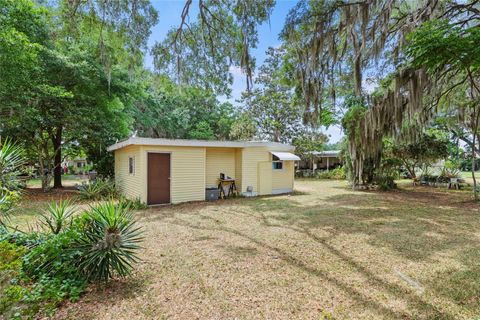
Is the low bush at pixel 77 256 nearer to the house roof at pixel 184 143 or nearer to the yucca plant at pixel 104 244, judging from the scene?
the yucca plant at pixel 104 244

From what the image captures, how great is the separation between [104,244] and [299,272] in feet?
8.20

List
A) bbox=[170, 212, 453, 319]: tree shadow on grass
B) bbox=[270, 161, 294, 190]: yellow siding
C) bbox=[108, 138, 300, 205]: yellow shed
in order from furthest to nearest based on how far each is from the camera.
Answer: bbox=[270, 161, 294, 190]: yellow siding, bbox=[108, 138, 300, 205]: yellow shed, bbox=[170, 212, 453, 319]: tree shadow on grass

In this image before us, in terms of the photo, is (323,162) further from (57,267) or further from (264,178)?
(57,267)

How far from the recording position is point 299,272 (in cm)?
330

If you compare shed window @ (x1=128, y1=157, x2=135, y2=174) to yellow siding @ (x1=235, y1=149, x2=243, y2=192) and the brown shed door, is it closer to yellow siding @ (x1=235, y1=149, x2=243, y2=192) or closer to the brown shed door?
the brown shed door

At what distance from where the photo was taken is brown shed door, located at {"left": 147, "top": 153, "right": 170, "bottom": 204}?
27.0ft

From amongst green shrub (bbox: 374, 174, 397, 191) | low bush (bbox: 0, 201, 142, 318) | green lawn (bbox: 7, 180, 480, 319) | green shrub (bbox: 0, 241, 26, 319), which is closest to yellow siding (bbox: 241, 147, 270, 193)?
green lawn (bbox: 7, 180, 480, 319)

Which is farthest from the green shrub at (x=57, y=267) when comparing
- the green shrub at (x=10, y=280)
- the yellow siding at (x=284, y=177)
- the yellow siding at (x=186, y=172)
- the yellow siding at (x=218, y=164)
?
the yellow siding at (x=284, y=177)

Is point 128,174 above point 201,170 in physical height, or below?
below

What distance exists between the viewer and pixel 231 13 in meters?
6.23

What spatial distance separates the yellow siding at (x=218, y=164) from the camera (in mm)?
9938

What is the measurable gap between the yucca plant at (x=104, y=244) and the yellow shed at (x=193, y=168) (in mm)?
5047

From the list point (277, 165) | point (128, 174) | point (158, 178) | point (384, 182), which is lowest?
point (384, 182)

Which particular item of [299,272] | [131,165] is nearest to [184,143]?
[131,165]
